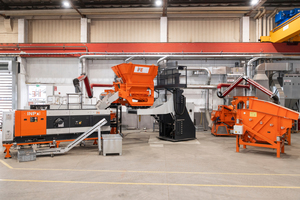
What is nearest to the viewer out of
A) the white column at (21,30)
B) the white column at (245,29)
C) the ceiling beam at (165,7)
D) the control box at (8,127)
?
the control box at (8,127)

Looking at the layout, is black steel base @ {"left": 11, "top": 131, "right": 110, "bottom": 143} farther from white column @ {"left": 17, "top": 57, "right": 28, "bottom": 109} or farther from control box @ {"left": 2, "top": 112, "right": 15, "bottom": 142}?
white column @ {"left": 17, "top": 57, "right": 28, "bottom": 109}

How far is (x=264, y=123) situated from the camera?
22.7ft

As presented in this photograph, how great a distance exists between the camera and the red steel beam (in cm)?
1283

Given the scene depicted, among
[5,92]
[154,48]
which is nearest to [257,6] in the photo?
[154,48]

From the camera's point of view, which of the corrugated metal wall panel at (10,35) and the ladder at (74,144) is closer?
the ladder at (74,144)

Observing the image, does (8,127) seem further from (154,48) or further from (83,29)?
(83,29)

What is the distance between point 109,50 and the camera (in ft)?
42.7

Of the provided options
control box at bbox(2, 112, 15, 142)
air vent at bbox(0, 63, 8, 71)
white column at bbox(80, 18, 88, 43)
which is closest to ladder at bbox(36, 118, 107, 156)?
control box at bbox(2, 112, 15, 142)

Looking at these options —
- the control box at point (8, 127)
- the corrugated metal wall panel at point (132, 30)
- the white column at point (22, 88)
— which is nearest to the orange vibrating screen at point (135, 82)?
the control box at point (8, 127)

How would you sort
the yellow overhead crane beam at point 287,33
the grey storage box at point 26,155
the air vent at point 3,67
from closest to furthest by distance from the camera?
the grey storage box at point 26,155
the yellow overhead crane beam at point 287,33
the air vent at point 3,67

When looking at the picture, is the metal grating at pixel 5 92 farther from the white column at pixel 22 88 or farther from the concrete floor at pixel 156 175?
the concrete floor at pixel 156 175

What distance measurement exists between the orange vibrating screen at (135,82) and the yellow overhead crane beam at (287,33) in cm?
791

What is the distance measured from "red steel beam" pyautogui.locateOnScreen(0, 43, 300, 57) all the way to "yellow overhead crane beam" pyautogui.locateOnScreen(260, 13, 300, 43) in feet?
1.21

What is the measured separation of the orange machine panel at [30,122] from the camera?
21.8 feet
